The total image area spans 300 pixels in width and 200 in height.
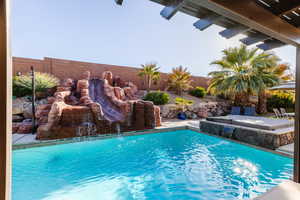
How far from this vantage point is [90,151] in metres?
5.44

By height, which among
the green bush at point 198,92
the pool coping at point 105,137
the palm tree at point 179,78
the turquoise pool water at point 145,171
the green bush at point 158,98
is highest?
the palm tree at point 179,78

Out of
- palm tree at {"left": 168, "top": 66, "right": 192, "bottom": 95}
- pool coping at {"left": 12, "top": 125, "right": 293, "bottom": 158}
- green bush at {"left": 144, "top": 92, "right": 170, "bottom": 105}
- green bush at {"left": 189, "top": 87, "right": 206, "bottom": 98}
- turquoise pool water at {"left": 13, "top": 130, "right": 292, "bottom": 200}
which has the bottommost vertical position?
turquoise pool water at {"left": 13, "top": 130, "right": 292, "bottom": 200}

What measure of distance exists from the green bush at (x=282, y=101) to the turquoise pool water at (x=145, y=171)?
998 centimetres

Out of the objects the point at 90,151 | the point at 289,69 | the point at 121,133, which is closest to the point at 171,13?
the point at 90,151

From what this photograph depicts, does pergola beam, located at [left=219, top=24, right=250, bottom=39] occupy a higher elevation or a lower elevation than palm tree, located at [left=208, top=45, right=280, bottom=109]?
lower

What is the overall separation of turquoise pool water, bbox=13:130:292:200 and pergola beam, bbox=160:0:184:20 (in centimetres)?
336

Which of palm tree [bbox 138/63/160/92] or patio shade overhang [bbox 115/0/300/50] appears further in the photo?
palm tree [bbox 138/63/160/92]

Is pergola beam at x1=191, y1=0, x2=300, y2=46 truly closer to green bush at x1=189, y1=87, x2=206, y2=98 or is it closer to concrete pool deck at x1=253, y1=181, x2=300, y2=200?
concrete pool deck at x1=253, y1=181, x2=300, y2=200

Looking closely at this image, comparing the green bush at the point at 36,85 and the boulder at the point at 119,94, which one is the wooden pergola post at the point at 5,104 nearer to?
the boulder at the point at 119,94

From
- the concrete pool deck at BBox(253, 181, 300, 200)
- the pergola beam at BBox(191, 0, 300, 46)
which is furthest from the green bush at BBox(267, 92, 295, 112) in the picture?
the pergola beam at BBox(191, 0, 300, 46)

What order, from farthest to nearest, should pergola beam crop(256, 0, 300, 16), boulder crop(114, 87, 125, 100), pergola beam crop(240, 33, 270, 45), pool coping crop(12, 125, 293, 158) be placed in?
boulder crop(114, 87, 125, 100) → pool coping crop(12, 125, 293, 158) → pergola beam crop(240, 33, 270, 45) → pergola beam crop(256, 0, 300, 16)

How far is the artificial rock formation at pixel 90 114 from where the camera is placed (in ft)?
21.7

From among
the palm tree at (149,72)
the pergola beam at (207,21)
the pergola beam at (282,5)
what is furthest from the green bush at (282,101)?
the pergola beam at (207,21)

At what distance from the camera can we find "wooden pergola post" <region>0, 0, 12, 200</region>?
33.6 inches
